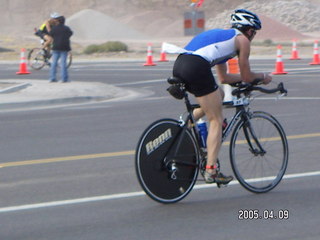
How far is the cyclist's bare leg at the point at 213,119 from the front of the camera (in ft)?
22.8

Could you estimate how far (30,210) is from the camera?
278 inches

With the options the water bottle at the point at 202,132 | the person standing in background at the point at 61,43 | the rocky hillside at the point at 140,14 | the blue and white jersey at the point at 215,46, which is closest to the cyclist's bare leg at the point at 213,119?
the water bottle at the point at 202,132

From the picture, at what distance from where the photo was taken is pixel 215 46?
6883mm

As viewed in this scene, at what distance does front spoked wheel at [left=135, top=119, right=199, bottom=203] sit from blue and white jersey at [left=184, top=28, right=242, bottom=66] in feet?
2.10

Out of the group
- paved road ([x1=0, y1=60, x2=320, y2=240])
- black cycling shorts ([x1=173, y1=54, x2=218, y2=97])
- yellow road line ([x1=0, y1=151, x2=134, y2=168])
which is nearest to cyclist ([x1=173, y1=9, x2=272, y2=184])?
black cycling shorts ([x1=173, y1=54, x2=218, y2=97])

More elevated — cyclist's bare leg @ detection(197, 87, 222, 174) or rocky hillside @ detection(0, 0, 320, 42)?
cyclist's bare leg @ detection(197, 87, 222, 174)

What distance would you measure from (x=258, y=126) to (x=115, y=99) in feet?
36.5

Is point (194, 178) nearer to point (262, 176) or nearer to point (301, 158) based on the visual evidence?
point (262, 176)

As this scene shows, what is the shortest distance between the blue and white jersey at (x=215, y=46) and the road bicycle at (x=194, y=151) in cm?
31

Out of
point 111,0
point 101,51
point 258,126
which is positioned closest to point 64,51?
point 258,126

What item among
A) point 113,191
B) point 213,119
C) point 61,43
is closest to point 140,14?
point 61,43

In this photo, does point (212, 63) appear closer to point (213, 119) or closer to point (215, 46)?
point (215, 46)

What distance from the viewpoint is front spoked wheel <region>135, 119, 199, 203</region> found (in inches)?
271
